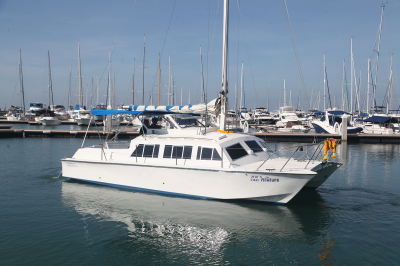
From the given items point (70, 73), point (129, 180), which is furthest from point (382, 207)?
point (70, 73)

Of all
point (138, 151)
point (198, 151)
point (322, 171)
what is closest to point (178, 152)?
point (198, 151)

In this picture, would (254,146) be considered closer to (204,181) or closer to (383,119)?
(204,181)

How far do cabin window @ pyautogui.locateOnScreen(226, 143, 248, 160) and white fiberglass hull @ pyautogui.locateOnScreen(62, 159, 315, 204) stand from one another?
3.44ft

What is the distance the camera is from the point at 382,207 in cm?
1182

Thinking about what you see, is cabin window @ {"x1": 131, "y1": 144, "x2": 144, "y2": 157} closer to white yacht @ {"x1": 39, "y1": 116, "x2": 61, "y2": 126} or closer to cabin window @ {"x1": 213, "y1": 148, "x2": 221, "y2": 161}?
cabin window @ {"x1": 213, "y1": 148, "x2": 221, "y2": 161}

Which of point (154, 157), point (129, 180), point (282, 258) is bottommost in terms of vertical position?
point (282, 258)

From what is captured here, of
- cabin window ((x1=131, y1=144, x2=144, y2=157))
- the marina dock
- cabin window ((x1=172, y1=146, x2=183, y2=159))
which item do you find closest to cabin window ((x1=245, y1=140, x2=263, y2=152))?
cabin window ((x1=172, y1=146, x2=183, y2=159))

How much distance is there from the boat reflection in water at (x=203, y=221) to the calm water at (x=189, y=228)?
31 millimetres

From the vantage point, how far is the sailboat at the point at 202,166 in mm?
11109

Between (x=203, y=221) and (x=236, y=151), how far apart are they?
10.5 feet

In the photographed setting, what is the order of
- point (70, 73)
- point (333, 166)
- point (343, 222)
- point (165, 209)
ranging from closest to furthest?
point (343, 222) → point (165, 209) → point (333, 166) → point (70, 73)

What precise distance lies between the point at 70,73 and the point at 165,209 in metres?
62.5

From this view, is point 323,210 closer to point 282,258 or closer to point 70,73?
point 282,258

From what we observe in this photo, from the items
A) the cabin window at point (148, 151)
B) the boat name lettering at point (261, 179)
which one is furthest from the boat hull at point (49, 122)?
the boat name lettering at point (261, 179)
